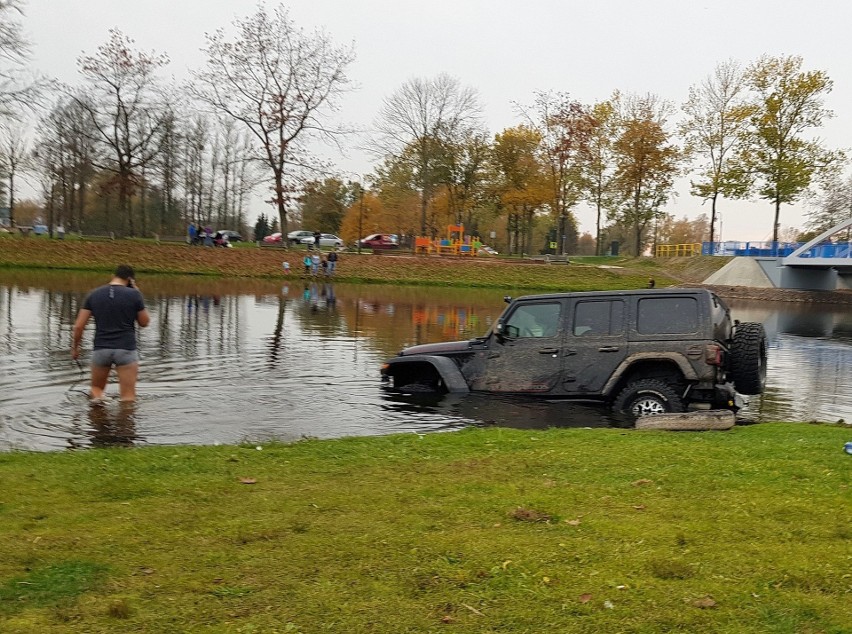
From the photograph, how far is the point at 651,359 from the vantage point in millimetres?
10039

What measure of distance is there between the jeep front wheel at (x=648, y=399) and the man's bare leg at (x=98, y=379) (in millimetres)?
7096

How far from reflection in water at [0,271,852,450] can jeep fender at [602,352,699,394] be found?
0.54m

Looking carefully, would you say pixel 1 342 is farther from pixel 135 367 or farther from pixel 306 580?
pixel 306 580

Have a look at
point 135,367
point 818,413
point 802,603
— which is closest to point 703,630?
point 802,603

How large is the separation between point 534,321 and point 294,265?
41864 millimetres

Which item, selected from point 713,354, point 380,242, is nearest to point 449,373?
point 713,354

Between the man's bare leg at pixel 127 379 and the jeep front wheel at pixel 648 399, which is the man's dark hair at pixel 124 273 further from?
the jeep front wheel at pixel 648 399

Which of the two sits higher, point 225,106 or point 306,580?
point 225,106

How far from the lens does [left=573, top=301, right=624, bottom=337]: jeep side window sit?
10531 millimetres

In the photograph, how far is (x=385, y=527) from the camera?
15.8 feet

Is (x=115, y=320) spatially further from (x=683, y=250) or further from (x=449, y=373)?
(x=683, y=250)

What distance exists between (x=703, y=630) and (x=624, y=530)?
1288 mm

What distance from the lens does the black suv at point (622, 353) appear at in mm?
9898

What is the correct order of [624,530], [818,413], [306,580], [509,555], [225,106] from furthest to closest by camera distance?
1. [225,106]
2. [818,413]
3. [624,530]
4. [509,555]
5. [306,580]
